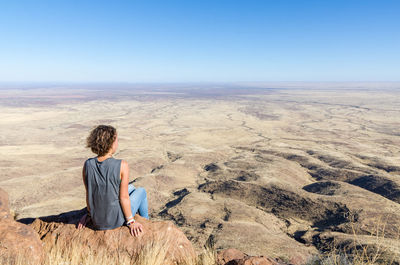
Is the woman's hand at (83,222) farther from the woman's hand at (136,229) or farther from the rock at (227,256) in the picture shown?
the rock at (227,256)

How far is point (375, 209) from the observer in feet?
25.7

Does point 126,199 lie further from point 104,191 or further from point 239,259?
point 239,259

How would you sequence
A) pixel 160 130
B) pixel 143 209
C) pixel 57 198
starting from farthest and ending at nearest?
pixel 160 130 < pixel 57 198 < pixel 143 209

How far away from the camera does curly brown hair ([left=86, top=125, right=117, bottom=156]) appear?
2641mm

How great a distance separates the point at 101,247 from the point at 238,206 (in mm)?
6147

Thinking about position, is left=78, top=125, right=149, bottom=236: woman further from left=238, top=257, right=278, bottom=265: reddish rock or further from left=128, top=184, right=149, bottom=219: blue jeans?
left=238, top=257, right=278, bottom=265: reddish rock

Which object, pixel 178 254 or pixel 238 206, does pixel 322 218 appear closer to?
pixel 238 206

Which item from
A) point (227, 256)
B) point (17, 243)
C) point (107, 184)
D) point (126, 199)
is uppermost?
point (107, 184)

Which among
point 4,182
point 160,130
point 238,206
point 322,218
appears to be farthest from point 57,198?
point 160,130

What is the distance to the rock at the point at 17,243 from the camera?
8.19ft

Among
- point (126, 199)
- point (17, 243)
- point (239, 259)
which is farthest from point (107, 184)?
point (239, 259)

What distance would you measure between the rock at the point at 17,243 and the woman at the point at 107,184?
607mm

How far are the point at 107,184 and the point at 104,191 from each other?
0.29 ft

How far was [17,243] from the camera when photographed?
104 inches
